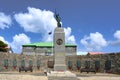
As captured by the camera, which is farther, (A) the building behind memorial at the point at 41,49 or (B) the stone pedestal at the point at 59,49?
(A) the building behind memorial at the point at 41,49

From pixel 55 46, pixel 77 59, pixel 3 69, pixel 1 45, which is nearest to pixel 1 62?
pixel 3 69

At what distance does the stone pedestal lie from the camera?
28906 millimetres

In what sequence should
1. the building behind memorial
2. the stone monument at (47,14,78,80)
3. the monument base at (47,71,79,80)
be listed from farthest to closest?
the building behind memorial
the stone monument at (47,14,78,80)
the monument base at (47,71,79,80)

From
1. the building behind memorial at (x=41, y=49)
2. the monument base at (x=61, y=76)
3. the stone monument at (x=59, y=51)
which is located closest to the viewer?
the monument base at (x=61, y=76)

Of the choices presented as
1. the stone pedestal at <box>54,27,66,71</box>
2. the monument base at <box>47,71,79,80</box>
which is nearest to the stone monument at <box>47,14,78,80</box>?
the stone pedestal at <box>54,27,66,71</box>

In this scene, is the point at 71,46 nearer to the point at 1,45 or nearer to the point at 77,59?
the point at 1,45

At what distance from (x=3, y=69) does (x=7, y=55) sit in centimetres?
238

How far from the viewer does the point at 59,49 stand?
29156 millimetres

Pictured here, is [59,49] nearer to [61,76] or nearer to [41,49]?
[61,76]

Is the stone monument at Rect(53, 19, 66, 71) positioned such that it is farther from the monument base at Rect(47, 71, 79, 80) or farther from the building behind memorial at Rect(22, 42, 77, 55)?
the building behind memorial at Rect(22, 42, 77, 55)

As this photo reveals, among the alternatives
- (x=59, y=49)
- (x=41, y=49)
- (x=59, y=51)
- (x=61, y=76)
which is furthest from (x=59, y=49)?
(x=41, y=49)

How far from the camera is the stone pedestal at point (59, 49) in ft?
94.8

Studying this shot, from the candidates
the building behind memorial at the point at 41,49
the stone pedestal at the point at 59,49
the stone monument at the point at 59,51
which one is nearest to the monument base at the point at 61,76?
the stone monument at the point at 59,51

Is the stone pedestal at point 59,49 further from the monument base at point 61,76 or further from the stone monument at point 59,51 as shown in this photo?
the monument base at point 61,76
